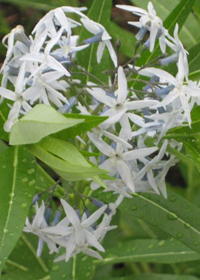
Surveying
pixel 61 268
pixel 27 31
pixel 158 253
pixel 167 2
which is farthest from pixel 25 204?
pixel 27 31

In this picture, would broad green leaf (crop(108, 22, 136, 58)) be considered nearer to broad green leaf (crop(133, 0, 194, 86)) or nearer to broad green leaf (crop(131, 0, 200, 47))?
broad green leaf (crop(131, 0, 200, 47))

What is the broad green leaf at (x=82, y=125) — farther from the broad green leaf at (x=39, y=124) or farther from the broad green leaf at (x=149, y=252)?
the broad green leaf at (x=149, y=252)

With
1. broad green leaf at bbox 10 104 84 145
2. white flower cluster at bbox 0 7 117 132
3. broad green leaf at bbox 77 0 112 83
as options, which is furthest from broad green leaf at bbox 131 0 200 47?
broad green leaf at bbox 10 104 84 145

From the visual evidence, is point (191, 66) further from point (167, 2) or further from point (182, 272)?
point (182, 272)

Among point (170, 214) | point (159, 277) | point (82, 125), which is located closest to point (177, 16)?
point (170, 214)

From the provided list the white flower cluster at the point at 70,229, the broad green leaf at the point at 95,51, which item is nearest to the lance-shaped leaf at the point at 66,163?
the white flower cluster at the point at 70,229

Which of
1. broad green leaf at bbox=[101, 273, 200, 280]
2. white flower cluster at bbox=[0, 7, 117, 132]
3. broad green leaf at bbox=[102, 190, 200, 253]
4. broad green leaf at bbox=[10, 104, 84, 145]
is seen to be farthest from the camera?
broad green leaf at bbox=[101, 273, 200, 280]
